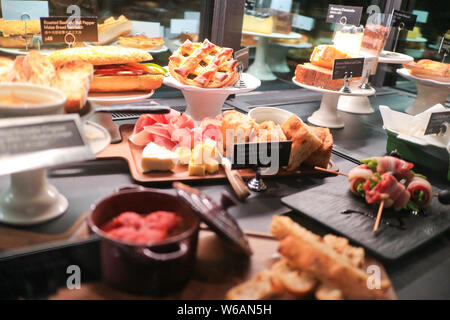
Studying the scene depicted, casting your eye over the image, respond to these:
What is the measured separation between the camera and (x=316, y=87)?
1964mm

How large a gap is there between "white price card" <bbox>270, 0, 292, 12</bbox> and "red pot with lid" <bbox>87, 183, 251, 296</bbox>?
6.83ft

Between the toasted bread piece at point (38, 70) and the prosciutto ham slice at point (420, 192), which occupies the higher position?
the toasted bread piece at point (38, 70)

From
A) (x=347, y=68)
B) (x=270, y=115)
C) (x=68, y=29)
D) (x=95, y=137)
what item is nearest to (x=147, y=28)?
(x=68, y=29)

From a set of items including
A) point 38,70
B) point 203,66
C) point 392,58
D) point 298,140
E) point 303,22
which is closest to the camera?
point 38,70

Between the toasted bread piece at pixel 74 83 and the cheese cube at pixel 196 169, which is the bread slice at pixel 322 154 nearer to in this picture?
the cheese cube at pixel 196 169

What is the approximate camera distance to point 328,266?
0.76 meters

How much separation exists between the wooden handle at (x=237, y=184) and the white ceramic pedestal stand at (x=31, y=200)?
421mm

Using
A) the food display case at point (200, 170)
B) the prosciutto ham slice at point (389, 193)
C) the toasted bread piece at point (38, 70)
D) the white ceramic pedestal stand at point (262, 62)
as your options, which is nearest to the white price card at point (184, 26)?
the food display case at point (200, 170)

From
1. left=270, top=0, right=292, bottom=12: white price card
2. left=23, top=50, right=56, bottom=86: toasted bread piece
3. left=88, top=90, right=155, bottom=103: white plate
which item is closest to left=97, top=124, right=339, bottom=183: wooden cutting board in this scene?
left=88, top=90, right=155, bottom=103: white plate

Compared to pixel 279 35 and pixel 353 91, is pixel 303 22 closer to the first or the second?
pixel 279 35

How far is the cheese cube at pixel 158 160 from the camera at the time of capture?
118 cm

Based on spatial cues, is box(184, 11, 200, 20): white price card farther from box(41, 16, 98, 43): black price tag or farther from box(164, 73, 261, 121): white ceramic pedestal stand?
box(41, 16, 98, 43): black price tag

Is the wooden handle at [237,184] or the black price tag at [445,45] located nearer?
the wooden handle at [237,184]

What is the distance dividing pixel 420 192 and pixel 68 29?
126 centimetres
